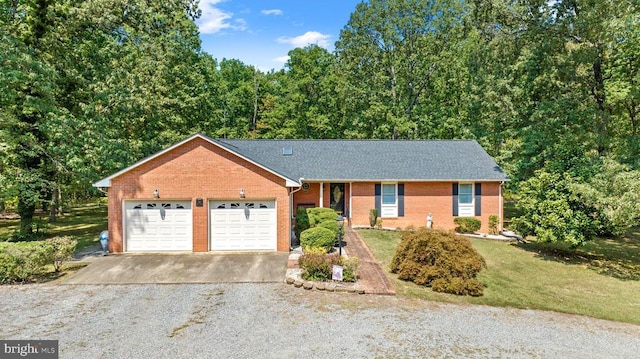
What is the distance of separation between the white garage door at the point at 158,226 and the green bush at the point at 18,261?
3.38 meters

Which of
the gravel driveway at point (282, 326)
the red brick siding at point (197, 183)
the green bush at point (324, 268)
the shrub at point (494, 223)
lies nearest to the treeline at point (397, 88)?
the shrub at point (494, 223)

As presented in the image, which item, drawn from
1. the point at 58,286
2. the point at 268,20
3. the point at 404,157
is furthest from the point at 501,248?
the point at 268,20

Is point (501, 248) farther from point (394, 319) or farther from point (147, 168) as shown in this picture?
point (147, 168)

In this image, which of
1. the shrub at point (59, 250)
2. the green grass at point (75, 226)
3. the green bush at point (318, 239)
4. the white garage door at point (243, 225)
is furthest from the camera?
the green grass at point (75, 226)

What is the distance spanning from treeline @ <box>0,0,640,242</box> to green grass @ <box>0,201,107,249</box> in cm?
224

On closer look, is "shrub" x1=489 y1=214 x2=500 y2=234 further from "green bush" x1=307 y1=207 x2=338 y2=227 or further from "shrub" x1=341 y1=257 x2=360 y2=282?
"shrub" x1=341 y1=257 x2=360 y2=282

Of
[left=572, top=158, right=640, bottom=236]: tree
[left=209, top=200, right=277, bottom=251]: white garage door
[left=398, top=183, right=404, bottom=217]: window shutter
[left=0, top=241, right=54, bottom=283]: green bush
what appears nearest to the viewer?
[left=0, top=241, right=54, bottom=283]: green bush

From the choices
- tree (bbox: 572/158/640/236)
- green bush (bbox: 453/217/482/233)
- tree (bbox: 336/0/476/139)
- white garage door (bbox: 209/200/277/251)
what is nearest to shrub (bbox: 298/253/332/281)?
white garage door (bbox: 209/200/277/251)

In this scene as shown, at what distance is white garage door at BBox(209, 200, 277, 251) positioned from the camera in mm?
14406

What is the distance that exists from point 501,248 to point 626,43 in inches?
409

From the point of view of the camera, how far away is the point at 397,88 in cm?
3466

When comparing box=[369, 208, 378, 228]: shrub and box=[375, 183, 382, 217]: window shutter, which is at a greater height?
box=[375, 183, 382, 217]: window shutter

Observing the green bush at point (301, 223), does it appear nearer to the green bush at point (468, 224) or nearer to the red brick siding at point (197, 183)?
the red brick siding at point (197, 183)

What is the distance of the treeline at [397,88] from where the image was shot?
15008 mm
